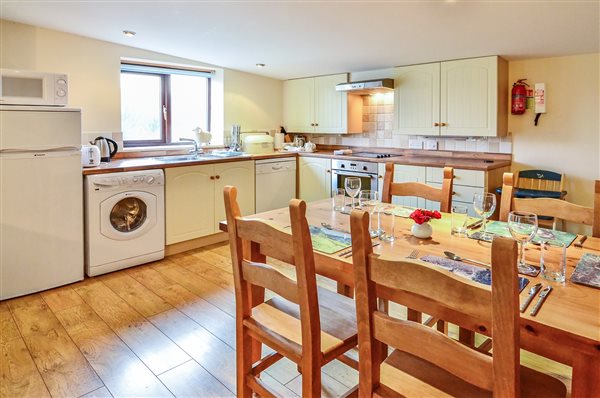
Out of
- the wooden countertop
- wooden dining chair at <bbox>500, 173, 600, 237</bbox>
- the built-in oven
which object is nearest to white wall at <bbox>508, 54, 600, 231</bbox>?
the wooden countertop

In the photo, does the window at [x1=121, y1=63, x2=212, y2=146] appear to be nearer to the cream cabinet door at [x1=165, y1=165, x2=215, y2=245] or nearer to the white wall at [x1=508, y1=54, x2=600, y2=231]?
the cream cabinet door at [x1=165, y1=165, x2=215, y2=245]

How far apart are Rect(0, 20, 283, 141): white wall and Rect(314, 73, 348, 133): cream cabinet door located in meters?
1.09

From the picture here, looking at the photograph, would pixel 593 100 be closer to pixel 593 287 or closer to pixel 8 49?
pixel 593 287

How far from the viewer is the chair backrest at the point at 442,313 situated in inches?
30.3

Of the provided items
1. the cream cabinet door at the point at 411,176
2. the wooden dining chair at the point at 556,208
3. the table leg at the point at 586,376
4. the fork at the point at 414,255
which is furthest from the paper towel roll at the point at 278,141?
the table leg at the point at 586,376

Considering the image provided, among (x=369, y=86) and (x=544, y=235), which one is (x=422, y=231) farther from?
(x=369, y=86)

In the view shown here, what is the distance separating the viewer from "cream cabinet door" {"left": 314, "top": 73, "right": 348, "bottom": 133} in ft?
15.3

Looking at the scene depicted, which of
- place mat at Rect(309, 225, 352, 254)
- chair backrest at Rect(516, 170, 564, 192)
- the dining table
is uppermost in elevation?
chair backrest at Rect(516, 170, 564, 192)

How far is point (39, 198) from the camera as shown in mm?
2771

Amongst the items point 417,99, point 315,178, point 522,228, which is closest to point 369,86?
point 417,99

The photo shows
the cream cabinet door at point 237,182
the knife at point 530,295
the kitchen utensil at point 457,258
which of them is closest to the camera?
the knife at point 530,295

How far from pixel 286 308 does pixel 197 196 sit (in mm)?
2452

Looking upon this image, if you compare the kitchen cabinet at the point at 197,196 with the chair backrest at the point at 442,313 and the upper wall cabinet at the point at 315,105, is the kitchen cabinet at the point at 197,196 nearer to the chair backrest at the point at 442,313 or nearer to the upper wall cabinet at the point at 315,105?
the upper wall cabinet at the point at 315,105

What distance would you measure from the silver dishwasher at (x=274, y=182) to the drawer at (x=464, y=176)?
169 cm
